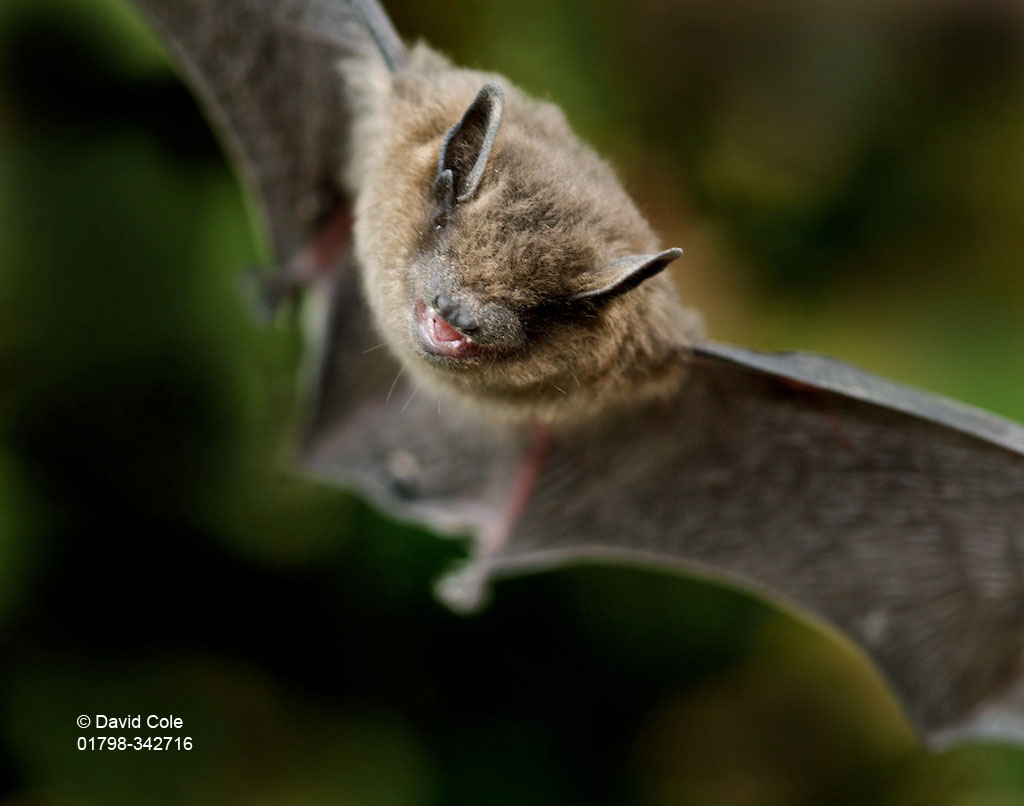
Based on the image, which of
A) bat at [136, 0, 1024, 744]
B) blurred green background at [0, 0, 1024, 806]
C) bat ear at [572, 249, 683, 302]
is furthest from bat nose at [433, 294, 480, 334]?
blurred green background at [0, 0, 1024, 806]

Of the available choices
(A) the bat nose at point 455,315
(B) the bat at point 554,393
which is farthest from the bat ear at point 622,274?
(A) the bat nose at point 455,315

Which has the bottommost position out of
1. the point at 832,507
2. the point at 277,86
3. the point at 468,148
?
the point at 832,507

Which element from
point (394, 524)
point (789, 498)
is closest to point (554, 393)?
point (789, 498)

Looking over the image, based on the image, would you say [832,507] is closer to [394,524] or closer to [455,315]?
[455,315]

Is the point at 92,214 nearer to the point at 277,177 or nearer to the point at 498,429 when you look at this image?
the point at 277,177

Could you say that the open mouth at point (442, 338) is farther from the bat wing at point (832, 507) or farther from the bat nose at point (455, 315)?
the bat wing at point (832, 507)

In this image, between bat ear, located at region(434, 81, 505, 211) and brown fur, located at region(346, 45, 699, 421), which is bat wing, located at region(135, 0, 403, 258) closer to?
brown fur, located at region(346, 45, 699, 421)
